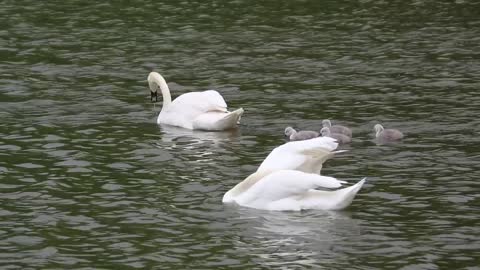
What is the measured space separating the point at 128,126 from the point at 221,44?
6817mm

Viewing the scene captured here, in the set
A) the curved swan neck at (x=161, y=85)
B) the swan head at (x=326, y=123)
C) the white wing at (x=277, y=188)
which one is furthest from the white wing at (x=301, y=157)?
the curved swan neck at (x=161, y=85)

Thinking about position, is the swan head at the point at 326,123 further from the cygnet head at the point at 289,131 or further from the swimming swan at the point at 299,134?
the cygnet head at the point at 289,131

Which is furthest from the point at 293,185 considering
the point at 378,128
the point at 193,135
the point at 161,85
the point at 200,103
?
the point at 161,85

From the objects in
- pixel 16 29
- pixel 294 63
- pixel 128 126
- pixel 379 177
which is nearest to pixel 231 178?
pixel 379 177

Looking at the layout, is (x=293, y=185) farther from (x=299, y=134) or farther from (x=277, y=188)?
(x=299, y=134)

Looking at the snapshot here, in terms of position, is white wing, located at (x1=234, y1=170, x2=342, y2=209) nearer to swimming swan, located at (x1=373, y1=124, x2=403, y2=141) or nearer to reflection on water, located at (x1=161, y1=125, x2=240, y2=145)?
swimming swan, located at (x1=373, y1=124, x2=403, y2=141)

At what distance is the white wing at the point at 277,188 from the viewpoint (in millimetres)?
14648

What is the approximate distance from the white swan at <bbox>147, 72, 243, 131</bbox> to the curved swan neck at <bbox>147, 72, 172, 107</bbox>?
93 mm

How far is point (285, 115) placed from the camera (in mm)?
19984

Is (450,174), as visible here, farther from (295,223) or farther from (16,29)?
(16,29)

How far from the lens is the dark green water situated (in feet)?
44.1

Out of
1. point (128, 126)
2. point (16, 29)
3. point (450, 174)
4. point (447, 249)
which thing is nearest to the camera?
point (447, 249)

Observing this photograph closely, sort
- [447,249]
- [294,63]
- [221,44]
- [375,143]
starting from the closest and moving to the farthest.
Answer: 1. [447,249]
2. [375,143]
3. [294,63]
4. [221,44]

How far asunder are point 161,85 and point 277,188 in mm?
6471
